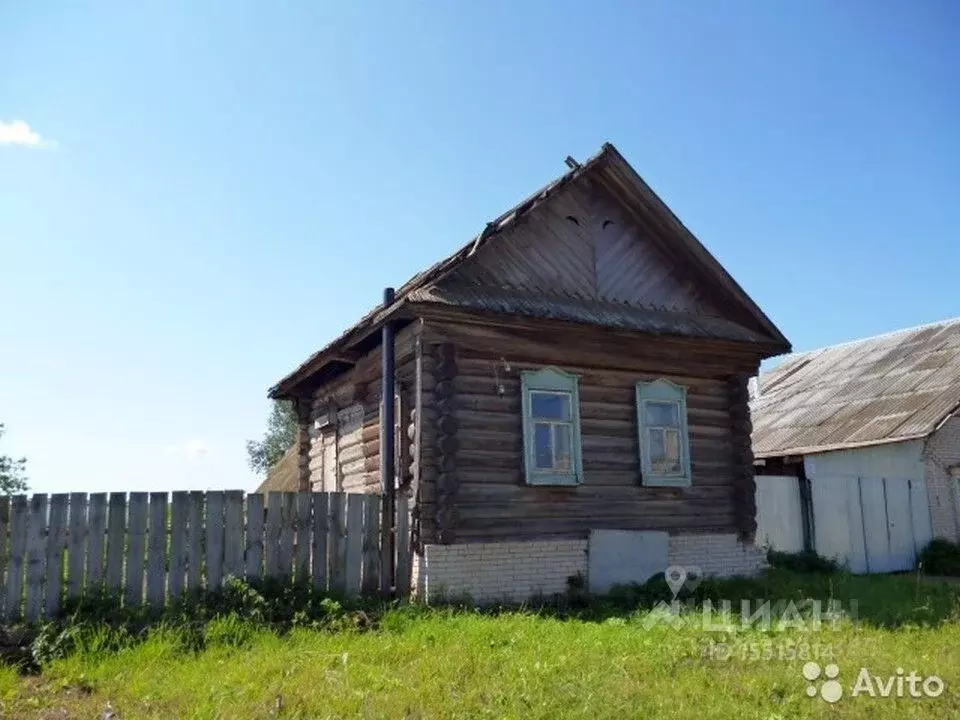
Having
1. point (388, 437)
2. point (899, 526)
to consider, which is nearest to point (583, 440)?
point (388, 437)

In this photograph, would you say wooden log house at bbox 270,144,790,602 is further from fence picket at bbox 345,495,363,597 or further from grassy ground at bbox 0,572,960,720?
grassy ground at bbox 0,572,960,720

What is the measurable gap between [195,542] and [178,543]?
0.18 m

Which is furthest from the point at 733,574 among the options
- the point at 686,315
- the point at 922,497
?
the point at 922,497

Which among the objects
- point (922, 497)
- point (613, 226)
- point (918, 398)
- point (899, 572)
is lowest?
point (899, 572)

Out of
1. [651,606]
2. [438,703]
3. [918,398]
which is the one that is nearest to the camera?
[438,703]

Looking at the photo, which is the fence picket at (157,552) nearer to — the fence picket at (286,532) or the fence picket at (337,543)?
the fence picket at (286,532)

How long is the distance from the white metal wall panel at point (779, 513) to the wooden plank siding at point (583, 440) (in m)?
2.67

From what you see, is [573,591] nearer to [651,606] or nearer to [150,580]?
[651,606]

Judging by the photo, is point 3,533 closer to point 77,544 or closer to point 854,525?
point 77,544

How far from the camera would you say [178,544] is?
872 centimetres

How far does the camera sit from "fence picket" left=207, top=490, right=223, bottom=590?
8828 mm

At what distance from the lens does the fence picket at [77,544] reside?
26.8 feet

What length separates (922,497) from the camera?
1727 centimetres

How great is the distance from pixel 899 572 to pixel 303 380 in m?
12.3
